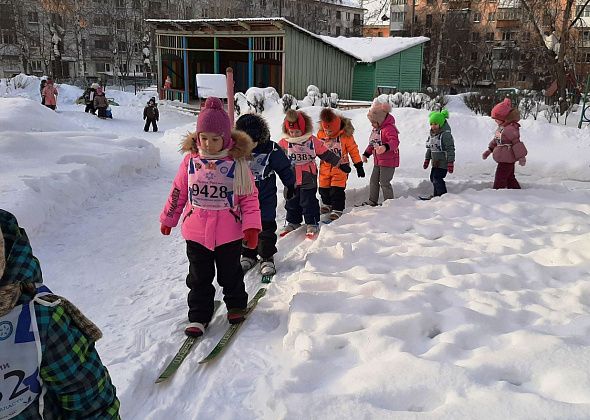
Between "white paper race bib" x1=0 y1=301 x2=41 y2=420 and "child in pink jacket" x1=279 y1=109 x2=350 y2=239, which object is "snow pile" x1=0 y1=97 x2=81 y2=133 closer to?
"child in pink jacket" x1=279 y1=109 x2=350 y2=239

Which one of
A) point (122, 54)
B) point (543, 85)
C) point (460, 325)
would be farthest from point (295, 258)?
point (122, 54)

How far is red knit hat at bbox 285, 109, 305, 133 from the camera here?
6023 millimetres

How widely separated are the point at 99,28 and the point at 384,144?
5377 centimetres

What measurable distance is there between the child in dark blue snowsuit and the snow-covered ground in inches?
11.8

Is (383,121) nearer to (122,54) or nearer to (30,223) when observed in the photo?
(30,223)

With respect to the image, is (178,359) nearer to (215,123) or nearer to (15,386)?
(215,123)

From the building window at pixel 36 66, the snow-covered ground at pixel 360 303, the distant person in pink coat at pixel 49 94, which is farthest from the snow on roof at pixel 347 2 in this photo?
the snow-covered ground at pixel 360 303

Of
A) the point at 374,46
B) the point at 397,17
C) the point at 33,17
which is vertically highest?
the point at 397,17

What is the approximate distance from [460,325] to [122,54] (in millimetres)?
57349

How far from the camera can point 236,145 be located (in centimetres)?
383

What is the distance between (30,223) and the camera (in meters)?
5.89

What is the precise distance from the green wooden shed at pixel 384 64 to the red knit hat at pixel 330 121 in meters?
20.4

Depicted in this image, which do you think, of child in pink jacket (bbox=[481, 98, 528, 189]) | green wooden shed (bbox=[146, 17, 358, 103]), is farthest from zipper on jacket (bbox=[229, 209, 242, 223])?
green wooden shed (bbox=[146, 17, 358, 103])

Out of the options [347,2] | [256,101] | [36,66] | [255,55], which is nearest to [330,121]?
[256,101]
